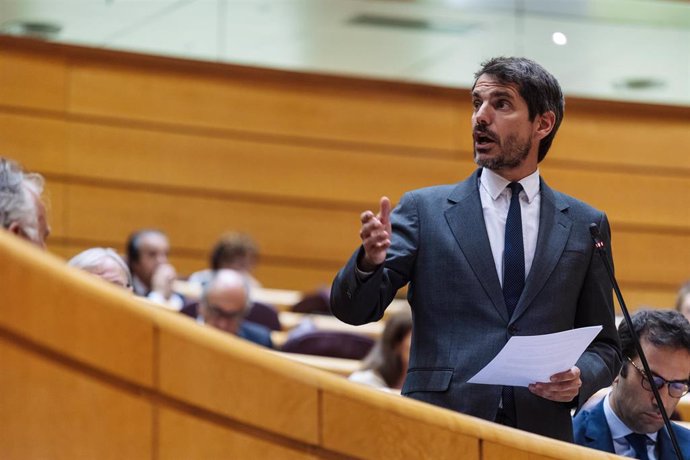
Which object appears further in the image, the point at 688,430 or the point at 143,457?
the point at 688,430

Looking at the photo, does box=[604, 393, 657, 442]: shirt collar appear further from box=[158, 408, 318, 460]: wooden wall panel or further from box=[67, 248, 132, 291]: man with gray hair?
box=[158, 408, 318, 460]: wooden wall panel

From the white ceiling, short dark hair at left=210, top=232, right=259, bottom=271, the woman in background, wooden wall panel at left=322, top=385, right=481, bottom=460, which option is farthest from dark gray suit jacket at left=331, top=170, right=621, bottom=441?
the white ceiling

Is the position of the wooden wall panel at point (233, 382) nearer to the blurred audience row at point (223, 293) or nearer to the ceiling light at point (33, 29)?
the blurred audience row at point (223, 293)

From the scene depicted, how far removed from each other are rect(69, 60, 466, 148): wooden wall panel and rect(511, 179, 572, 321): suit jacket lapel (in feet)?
14.8

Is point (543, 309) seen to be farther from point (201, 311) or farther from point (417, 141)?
point (417, 141)

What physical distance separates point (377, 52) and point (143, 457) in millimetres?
5403

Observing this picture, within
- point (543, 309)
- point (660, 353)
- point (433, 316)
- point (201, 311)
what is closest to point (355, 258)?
point (433, 316)

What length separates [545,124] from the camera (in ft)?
6.28

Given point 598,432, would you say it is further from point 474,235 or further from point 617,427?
point 474,235

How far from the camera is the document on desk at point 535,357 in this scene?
1590mm

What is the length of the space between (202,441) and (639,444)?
1215 mm

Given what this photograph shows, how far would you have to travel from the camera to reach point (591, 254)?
186 centimetres

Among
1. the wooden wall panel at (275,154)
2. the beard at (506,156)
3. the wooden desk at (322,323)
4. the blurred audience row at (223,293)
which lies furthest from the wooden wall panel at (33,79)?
the beard at (506,156)

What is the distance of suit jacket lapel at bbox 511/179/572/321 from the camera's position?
1.79 meters
